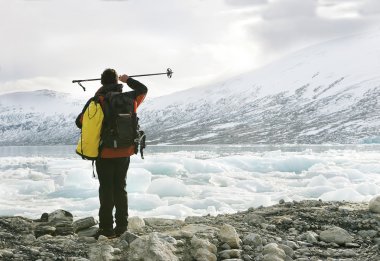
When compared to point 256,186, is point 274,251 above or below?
above

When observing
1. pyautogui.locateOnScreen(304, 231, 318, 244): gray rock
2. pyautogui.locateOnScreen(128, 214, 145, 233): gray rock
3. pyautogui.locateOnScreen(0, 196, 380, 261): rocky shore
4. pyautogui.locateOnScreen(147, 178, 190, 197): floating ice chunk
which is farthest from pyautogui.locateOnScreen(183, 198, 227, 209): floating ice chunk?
pyautogui.locateOnScreen(304, 231, 318, 244): gray rock

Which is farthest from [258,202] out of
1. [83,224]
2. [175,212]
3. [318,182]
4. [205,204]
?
[83,224]

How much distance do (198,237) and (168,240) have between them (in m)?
0.41

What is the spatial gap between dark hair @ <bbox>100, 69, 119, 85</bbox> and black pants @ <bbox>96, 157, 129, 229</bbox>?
889mm

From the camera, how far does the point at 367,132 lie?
146 metres

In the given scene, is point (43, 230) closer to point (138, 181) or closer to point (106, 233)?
point (106, 233)

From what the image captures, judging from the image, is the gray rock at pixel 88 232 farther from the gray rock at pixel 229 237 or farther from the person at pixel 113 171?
the gray rock at pixel 229 237

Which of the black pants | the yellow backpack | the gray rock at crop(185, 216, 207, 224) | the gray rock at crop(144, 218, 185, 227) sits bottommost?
the gray rock at crop(185, 216, 207, 224)

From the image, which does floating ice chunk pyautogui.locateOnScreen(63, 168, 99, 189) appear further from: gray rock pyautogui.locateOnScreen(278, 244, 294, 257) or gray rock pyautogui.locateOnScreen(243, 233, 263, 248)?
gray rock pyautogui.locateOnScreen(278, 244, 294, 257)

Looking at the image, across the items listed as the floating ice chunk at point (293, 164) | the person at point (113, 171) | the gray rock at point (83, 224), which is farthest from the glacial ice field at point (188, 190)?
the person at point (113, 171)

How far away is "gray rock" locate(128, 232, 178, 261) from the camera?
4.07 metres

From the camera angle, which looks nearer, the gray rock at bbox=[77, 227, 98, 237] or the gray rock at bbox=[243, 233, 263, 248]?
the gray rock at bbox=[243, 233, 263, 248]

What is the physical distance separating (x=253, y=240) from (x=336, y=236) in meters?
1.15

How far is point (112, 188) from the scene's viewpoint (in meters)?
5.07
